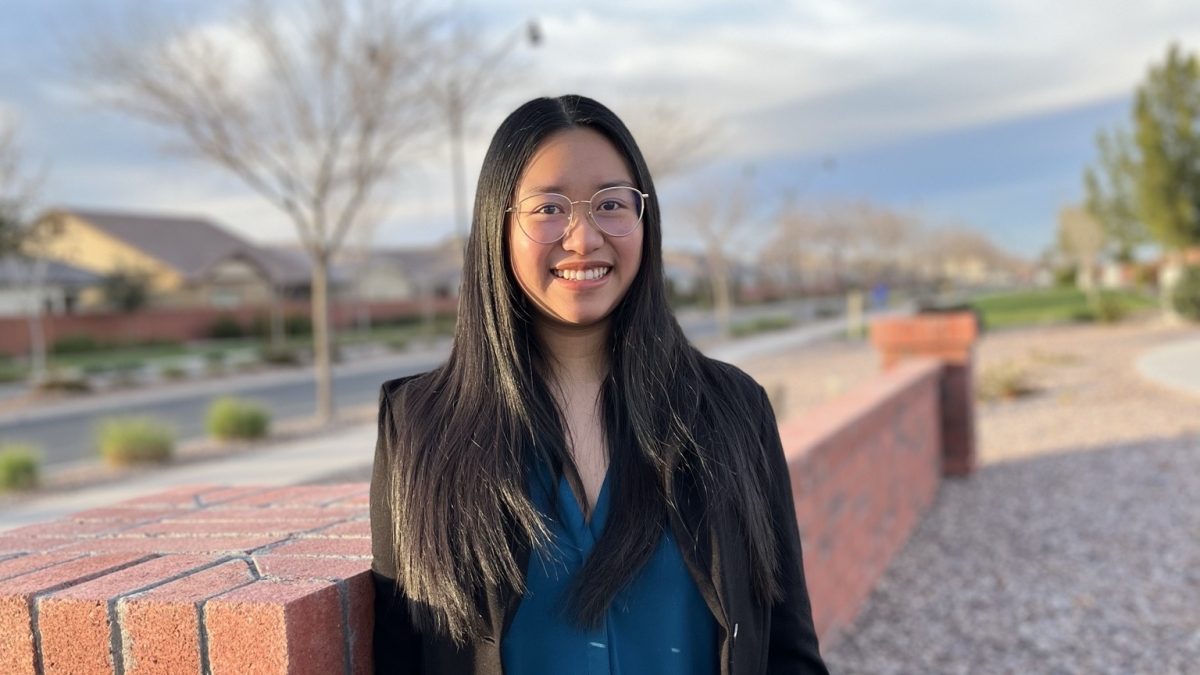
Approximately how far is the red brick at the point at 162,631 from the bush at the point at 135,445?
9.39m

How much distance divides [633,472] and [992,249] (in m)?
129

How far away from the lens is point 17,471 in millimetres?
8641

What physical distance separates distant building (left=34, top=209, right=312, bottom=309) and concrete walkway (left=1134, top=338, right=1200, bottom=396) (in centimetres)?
3539

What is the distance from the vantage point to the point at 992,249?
119 m

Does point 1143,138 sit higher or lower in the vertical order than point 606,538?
higher

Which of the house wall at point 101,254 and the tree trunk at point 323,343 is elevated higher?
the house wall at point 101,254

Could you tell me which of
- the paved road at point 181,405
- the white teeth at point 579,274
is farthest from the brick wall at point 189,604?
the paved road at point 181,405

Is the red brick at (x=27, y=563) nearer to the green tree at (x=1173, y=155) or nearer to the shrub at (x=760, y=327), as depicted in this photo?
the shrub at (x=760, y=327)

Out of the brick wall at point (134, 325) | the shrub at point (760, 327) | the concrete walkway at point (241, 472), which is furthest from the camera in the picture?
the shrub at point (760, 327)

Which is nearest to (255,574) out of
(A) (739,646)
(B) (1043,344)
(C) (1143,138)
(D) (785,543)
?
(A) (739,646)

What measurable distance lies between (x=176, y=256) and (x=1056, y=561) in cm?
4477

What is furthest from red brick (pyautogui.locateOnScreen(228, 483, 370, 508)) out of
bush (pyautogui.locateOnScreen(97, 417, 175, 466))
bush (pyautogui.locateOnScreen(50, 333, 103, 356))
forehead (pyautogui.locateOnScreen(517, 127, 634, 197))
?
bush (pyautogui.locateOnScreen(50, 333, 103, 356))

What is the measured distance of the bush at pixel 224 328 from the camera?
117 feet

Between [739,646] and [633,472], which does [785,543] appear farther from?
[633,472]
